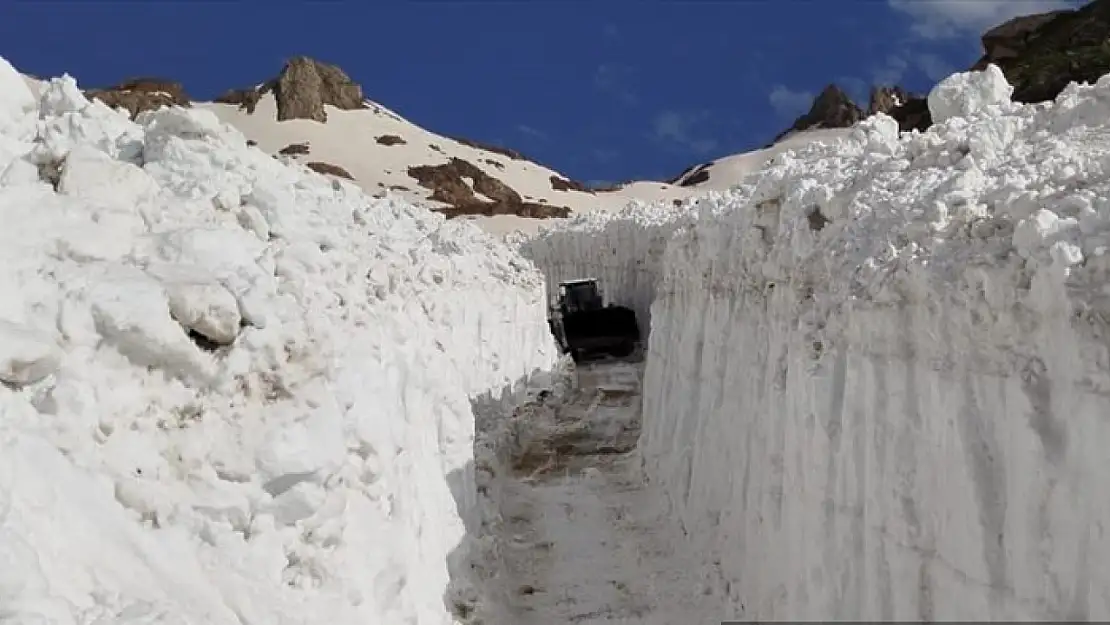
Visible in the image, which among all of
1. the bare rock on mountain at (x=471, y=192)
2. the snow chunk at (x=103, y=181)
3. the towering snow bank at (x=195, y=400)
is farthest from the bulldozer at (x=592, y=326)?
the snow chunk at (x=103, y=181)

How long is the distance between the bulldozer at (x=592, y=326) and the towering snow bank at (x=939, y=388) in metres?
21.6

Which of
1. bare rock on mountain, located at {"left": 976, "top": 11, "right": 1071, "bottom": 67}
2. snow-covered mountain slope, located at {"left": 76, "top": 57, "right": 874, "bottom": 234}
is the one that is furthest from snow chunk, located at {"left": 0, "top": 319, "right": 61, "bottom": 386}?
snow-covered mountain slope, located at {"left": 76, "top": 57, "right": 874, "bottom": 234}

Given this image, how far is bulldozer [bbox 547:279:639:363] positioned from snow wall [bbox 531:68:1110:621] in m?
21.3

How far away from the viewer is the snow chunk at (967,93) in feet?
31.2

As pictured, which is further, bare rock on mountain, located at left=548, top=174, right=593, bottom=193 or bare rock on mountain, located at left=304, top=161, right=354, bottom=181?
bare rock on mountain, located at left=548, top=174, right=593, bottom=193

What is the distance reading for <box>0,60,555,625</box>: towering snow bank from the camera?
5289mm

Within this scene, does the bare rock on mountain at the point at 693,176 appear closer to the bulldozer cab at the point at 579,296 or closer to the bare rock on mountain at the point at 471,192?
the bare rock on mountain at the point at 471,192

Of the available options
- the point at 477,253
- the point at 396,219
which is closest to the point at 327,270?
the point at 396,219

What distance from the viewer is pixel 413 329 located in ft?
33.1

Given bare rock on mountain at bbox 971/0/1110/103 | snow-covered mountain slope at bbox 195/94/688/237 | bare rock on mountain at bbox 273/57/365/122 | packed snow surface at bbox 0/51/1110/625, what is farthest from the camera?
bare rock on mountain at bbox 273/57/365/122

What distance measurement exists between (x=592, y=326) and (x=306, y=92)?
43.6 meters

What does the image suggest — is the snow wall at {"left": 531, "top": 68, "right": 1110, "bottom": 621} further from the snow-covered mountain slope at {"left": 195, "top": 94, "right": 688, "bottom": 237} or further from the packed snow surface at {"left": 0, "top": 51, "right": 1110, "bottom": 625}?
the snow-covered mountain slope at {"left": 195, "top": 94, "right": 688, "bottom": 237}

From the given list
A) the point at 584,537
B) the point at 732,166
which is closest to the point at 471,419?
the point at 584,537

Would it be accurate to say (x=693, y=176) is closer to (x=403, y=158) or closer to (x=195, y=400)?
(x=403, y=158)
